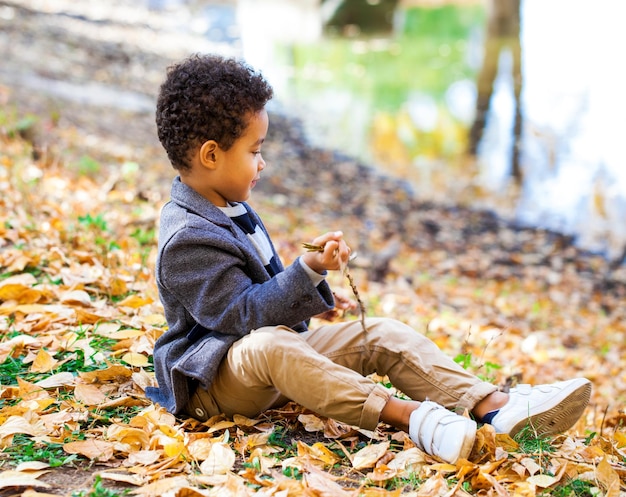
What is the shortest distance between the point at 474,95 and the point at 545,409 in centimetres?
1071

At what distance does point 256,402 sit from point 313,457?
1.03ft

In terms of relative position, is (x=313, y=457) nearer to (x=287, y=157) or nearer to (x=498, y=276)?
(x=498, y=276)

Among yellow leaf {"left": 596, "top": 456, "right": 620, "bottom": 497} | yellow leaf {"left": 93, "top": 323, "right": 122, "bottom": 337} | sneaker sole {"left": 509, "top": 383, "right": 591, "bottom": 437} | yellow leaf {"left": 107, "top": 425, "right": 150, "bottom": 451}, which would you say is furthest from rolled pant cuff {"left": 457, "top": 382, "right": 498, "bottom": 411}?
yellow leaf {"left": 93, "top": 323, "right": 122, "bottom": 337}

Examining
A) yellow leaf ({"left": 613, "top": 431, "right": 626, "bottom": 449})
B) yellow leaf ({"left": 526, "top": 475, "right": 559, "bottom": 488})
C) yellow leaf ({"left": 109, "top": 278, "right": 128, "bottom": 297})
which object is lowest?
yellow leaf ({"left": 613, "top": 431, "right": 626, "bottom": 449})

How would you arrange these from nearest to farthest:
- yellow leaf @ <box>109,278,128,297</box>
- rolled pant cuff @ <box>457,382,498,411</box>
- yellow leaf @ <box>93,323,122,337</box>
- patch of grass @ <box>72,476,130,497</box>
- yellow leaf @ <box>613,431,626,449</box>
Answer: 1. patch of grass @ <box>72,476,130,497</box>
2. rolled pant cuff @ <box>457,382,498,411</box>
3. yellow leaf @ <box>613,431,626,449</box>
4. yellow leaf @ <box>93,323,122,337</box>
5. yellow leaf @ <box>109,278,128,297</box>

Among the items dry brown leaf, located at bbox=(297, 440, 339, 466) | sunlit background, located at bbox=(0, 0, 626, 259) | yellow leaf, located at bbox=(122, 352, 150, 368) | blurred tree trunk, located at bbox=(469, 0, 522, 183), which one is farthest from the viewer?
blurred tree trunk, located at bbox=(469, 0, 522, 183)

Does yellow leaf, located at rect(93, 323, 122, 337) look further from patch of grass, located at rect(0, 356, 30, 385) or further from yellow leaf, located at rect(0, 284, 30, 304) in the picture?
yellow leaf, located at rect(0, 284, 30, 304)

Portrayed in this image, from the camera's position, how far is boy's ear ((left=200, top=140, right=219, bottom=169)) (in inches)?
97.5

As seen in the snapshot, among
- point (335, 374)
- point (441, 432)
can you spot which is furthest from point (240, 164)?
point (441, 432)

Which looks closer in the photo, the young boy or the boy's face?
the young boy

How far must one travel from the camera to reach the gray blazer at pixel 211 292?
239 centimetres

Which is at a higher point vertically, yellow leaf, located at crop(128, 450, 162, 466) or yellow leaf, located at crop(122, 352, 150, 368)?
yellow leaf, located at crop(122, 352, 150, 368)

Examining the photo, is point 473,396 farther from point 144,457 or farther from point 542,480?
point 144,457

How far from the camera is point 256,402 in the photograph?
2.53m
